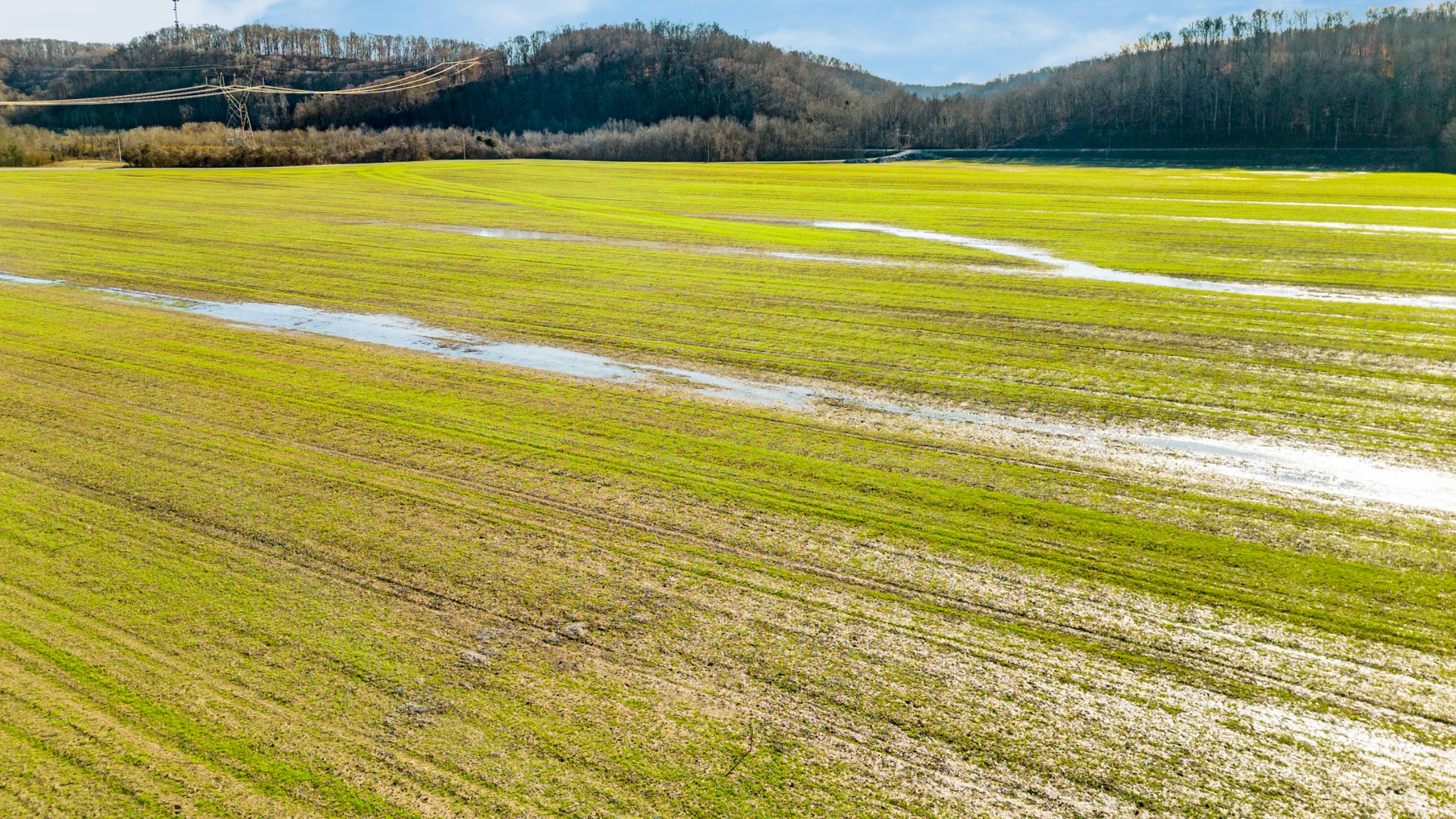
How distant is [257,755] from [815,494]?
5.15 m

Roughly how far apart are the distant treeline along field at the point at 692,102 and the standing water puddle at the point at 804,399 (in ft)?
215

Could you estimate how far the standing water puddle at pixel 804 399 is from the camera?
9.34m

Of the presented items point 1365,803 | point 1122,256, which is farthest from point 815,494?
point 1122,256

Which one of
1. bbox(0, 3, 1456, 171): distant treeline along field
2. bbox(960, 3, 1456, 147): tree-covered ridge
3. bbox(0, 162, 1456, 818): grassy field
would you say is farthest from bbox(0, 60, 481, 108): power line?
bbox(0, 162, 1456, 818): grassy field

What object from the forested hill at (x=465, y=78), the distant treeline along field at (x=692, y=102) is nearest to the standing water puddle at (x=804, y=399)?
the distant treeline along field at (x=692, y=102)

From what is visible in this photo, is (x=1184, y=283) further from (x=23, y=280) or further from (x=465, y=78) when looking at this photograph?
(x=465, y=78)

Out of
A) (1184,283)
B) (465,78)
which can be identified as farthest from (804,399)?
(465,78)

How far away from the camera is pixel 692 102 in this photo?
15512cm

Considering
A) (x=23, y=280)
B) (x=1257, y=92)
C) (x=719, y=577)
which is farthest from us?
(x=1257, y=92)

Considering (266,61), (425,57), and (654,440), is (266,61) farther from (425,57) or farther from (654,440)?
(654,440)

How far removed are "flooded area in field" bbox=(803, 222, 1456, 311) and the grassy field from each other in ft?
3.10

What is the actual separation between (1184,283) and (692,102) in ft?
470

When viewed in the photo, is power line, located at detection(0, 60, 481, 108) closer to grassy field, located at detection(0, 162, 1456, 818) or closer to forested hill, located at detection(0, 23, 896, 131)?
forested hill, located at detection(0, 23, 896, 131)

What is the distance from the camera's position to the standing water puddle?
9336 millimetres
